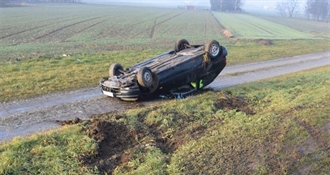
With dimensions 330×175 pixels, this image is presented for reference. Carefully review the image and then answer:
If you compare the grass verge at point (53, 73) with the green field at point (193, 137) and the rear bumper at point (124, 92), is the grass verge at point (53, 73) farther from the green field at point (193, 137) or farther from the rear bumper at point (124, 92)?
the rear bumper at point (124, 92)

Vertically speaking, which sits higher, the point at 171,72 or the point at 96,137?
the point at 171,72

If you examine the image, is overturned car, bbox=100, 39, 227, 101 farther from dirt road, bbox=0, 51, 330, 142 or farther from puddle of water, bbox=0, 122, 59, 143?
puddle of water, bbox=0, 122, 59, 143

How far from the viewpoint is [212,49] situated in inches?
444

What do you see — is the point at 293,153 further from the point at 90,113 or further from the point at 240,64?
the point at 240,64

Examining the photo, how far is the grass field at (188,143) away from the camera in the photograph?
5863 millimetres

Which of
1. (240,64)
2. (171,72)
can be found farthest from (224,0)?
(171,72)

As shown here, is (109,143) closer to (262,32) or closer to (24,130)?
(24,130)

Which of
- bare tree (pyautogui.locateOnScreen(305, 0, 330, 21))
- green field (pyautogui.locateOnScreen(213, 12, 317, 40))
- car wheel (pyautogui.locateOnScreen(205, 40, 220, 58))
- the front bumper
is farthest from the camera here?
bare tree (pyautogui.locateOnScreen(305, 0, 330, 21))

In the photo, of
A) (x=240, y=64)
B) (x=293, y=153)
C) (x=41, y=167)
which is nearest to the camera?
(x=41, y=167)

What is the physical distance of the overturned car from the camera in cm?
975

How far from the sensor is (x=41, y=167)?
18.7ft

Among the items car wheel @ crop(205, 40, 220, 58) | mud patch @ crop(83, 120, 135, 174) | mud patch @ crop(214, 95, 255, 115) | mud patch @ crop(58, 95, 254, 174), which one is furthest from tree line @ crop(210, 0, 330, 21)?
mud patch @ crop(83, 120, 135, 174)

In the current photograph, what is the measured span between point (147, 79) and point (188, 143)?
3.27m

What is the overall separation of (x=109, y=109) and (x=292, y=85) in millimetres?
6685
